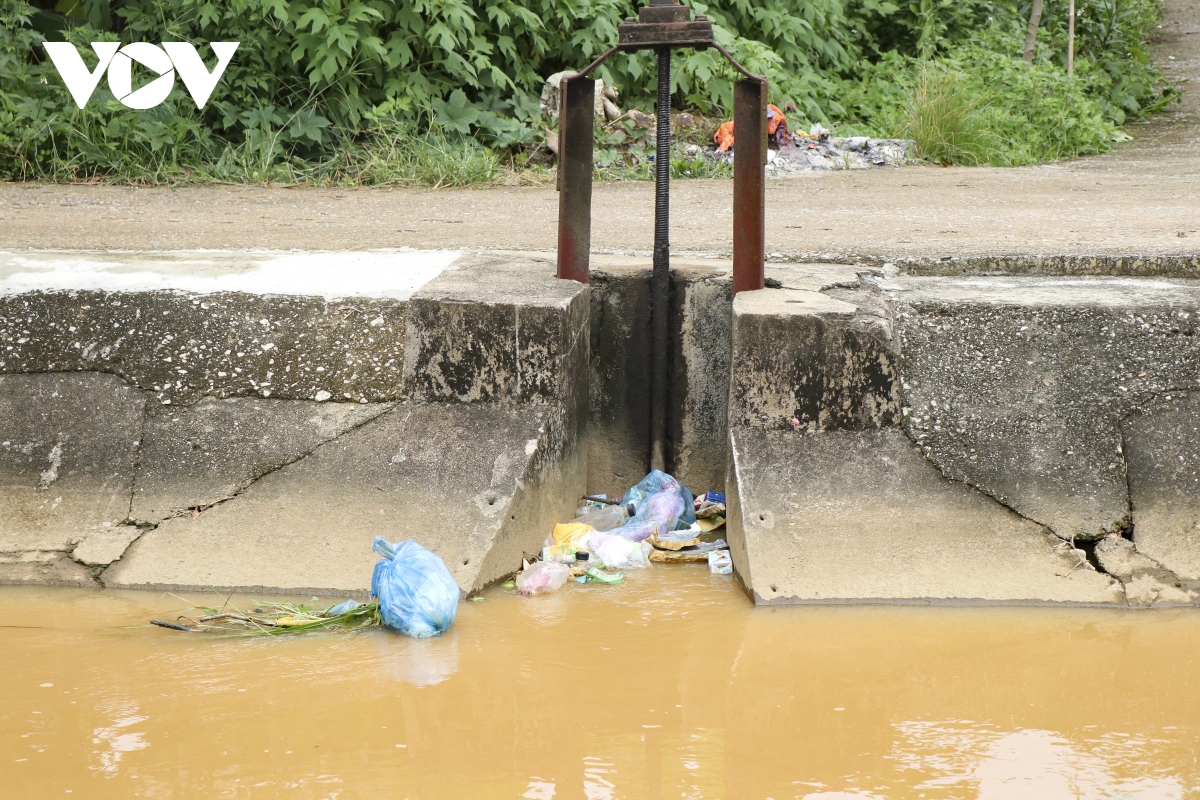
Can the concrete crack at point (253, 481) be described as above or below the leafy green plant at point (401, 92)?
below

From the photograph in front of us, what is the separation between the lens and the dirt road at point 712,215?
4.09 metres

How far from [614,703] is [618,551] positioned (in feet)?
2.57

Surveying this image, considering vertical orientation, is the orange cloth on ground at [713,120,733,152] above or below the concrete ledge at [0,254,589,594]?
above

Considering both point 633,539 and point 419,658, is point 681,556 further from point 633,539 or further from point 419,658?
point 419,658

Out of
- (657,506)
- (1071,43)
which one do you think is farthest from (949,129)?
(657,506)

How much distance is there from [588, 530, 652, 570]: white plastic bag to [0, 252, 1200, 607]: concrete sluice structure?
0.51 feet

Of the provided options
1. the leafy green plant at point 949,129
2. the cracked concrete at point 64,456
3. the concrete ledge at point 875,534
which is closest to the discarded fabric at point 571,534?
the concrete ledge at point 875,534

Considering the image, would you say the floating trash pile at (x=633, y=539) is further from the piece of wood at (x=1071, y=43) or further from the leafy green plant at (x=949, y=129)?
the piece of wood at (x=1071, y=43)

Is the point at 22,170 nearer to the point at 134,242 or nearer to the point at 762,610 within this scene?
the point at 134,242

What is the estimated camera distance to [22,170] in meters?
6.49

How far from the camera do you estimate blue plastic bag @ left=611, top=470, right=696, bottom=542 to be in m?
3.10

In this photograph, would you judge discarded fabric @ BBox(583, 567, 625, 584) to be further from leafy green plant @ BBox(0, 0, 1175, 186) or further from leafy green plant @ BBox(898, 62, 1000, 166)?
leafy green plant @ BBox(898, 62, 1000, 166)

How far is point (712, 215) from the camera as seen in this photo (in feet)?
16.9

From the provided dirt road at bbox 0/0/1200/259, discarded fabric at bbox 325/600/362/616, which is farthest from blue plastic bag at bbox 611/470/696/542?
dirt road at bbox 0/0/1200/259
